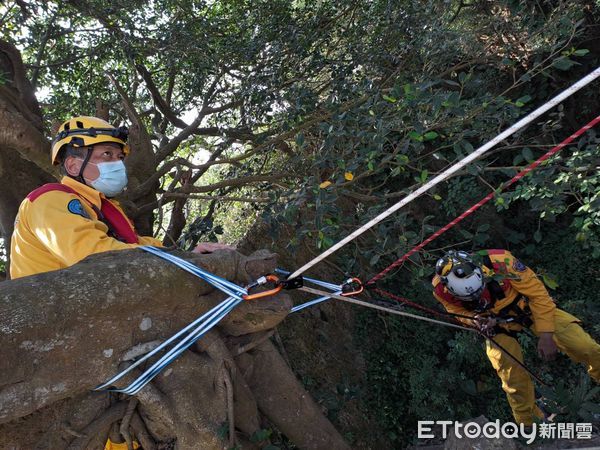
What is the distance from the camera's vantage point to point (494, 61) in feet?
23.7

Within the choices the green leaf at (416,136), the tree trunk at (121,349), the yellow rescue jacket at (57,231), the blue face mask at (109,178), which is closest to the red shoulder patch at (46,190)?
the yellow rescue jacket at (57,231)

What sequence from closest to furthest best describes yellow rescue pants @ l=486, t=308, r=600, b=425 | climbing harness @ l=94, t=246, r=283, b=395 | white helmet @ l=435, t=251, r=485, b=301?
climbing harness @ l=94, t=246, r=283, b=395 < white helmet @ l=435, t=251, r=485, b=301 < yellow rescue pants @ l=486, t=308, r=600, b=425

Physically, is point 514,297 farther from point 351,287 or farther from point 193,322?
point 193,322

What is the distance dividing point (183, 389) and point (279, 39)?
4142mm

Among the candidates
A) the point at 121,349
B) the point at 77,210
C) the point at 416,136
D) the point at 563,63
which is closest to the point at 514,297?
the point at 563,63

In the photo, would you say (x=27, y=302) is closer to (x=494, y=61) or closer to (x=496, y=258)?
(x=496, y=258)

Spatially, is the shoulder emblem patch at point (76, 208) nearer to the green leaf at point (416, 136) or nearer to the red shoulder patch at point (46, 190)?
the red shoulder patch at point (46, 190)

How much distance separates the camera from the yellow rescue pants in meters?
5.17

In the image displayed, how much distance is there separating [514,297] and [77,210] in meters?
4.29

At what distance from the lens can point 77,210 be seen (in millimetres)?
2494

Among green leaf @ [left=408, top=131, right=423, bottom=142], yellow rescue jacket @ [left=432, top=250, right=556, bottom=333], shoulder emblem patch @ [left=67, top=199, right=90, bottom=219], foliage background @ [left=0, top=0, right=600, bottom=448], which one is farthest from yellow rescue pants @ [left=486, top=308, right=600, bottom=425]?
shoulder emblem patch @ [left=67, top=199, right=90, bottom=219]

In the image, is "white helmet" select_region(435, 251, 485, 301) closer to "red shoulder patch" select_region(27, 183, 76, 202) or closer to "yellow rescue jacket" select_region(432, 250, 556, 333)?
"yellow rescue jacket" select_region(432, 250, 556, 333)

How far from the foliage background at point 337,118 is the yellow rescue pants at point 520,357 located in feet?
2.10

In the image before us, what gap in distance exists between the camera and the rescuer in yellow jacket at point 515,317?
16.5 feet
